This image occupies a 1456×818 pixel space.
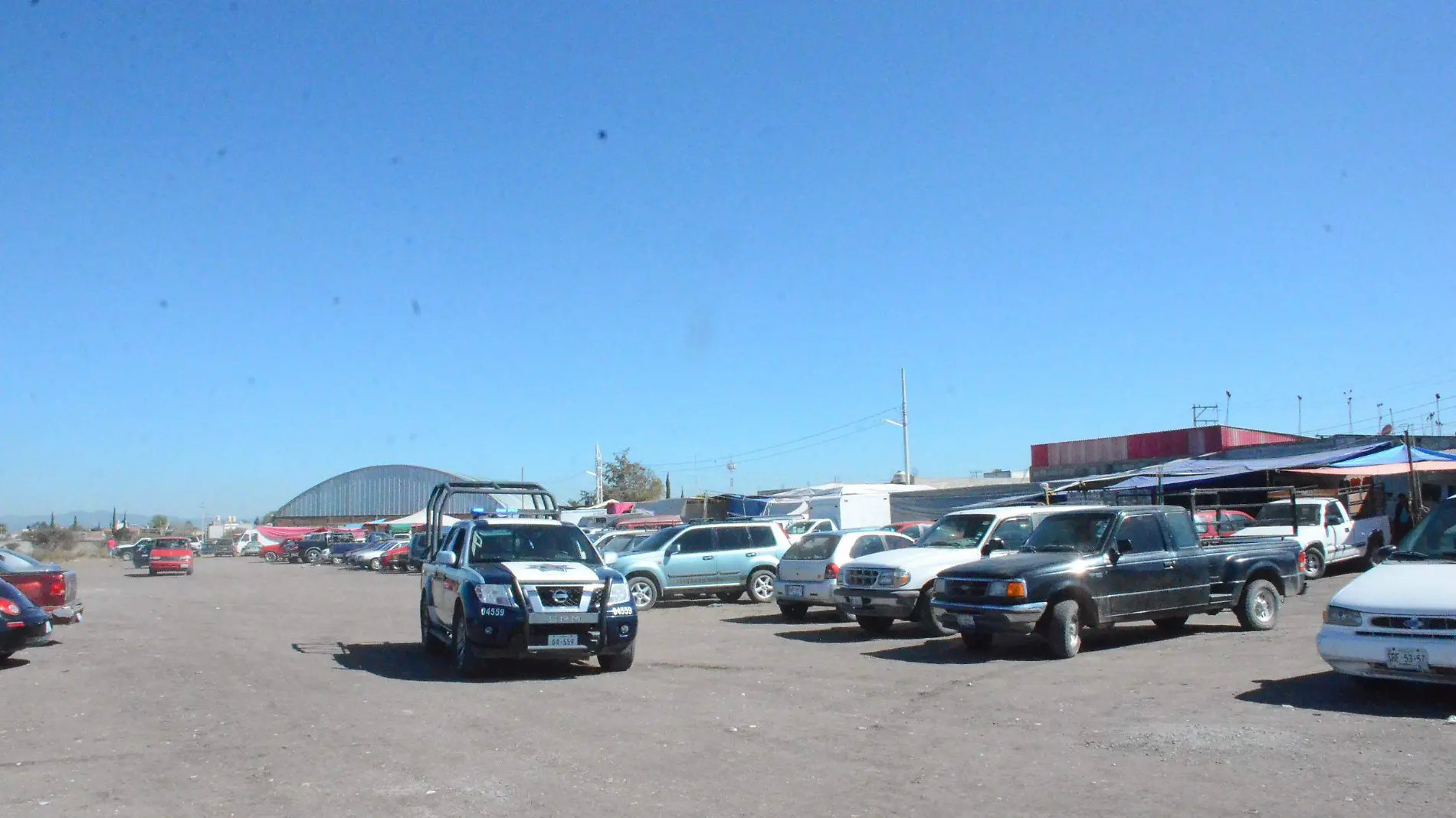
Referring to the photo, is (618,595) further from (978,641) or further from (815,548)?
(815,548)

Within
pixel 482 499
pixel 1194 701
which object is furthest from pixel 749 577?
pixel 482 499

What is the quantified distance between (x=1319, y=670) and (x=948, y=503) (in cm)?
2556

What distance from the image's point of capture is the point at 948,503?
1435 inches

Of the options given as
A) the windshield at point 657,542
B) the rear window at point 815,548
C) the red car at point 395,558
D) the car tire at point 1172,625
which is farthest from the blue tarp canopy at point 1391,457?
the red car at point 395,558

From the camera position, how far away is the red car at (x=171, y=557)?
1722 inches

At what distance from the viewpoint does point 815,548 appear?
18.3m

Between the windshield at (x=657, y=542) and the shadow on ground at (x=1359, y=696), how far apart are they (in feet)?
43.7

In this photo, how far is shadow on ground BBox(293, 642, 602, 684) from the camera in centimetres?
1219

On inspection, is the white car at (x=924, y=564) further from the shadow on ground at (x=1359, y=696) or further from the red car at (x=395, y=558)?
the red car at (x=395, y=558)

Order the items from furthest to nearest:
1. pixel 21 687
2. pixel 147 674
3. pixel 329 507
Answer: pixel 329 507, pixel 147 674, pixel 21 687

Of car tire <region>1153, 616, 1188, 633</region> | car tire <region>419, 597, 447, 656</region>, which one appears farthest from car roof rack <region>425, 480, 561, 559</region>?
car tire <region>1153, 616, 1188, 633</region>

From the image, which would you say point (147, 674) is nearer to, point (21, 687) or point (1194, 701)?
point (21, 687)

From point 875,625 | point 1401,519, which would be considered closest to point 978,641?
point 875,625

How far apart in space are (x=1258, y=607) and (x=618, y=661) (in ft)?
28.1
